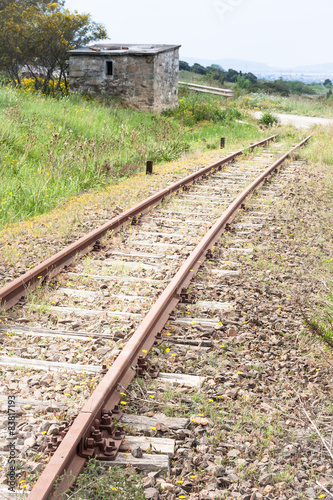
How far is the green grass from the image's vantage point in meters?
9.05

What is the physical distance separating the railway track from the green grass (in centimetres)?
201

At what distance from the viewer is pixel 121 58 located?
22.5 m

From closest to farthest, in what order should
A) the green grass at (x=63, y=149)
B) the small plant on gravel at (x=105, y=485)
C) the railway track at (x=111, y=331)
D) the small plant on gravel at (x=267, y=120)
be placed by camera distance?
the small plant on gravel at (x=105, y=485)
the railway track at (x=111, y=331)
the green grass at (x=63, y=149)
the small plant on gravel at (x=267, y=120)

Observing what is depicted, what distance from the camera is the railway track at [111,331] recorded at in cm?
A: 315

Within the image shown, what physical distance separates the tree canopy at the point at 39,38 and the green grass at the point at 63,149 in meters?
6.08

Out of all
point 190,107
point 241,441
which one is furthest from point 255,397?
point 190,107

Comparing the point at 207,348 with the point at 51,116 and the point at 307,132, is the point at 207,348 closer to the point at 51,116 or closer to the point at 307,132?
the point at 51,116

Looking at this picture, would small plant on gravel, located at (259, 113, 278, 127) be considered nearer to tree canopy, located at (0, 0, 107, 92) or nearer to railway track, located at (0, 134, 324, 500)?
tree canopy, located at (0, 0, 107, 92)

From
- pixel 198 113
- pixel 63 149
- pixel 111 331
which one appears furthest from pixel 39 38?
pixel 111 331

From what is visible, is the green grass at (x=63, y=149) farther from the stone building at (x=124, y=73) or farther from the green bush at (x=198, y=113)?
the green bush at (x=198, y=113)

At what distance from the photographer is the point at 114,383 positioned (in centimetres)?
354

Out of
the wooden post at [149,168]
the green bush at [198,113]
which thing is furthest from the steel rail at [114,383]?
the green bush at [198,113]

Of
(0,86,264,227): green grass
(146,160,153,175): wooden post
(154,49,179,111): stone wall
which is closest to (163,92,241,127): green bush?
(154,49,179,111): stone wall

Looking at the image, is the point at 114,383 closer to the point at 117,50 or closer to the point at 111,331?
the point at 111,331
